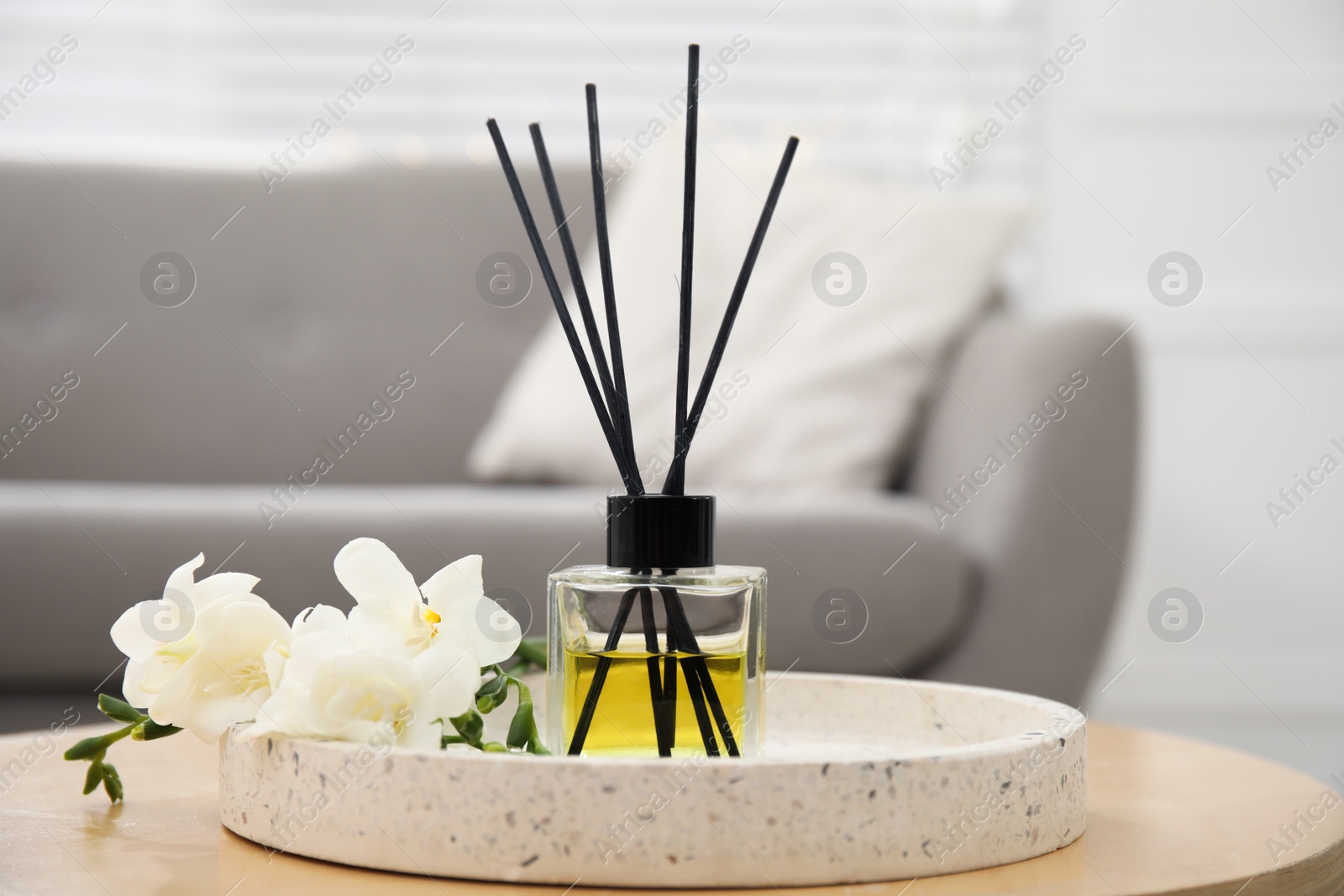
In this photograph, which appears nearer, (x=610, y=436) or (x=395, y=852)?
(x=395, y=852)

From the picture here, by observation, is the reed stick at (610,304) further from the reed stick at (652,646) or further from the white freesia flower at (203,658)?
the white freesia flower at (203,658)

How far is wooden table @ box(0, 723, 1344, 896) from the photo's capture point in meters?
0.42

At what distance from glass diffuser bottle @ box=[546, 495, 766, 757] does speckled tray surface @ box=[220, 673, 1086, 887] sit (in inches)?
4.1

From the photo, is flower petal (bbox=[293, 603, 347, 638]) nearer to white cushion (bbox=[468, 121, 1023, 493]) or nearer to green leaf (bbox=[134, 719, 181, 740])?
green leaf (bbox=[134, 719, 181, 740])

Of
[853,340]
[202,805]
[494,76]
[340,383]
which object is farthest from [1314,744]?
[202,805]

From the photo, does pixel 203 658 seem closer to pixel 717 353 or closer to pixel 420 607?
pixel 420 607

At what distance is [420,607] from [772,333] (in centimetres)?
121

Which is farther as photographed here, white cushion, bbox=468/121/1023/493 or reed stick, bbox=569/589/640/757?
white cushion, bbox=468/121/1023/493

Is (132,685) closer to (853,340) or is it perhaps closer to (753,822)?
(753,822)

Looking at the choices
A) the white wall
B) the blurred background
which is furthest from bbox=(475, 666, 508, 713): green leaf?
the white wall

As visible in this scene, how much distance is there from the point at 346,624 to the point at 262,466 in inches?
53.4

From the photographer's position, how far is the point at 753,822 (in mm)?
412

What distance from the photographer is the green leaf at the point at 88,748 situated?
0.54 metres

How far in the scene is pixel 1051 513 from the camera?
1317mm
